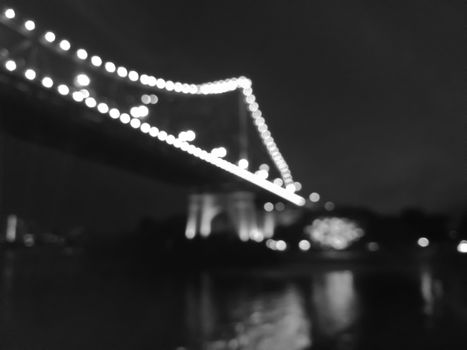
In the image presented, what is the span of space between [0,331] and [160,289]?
7595 mm

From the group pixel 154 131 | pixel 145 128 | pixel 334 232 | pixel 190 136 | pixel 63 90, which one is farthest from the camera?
pixel 334 232

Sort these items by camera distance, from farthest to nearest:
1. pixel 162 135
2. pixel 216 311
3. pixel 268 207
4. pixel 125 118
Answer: pixel 268 207
pixel 162 135
pixel 125 118
pixel 216 311

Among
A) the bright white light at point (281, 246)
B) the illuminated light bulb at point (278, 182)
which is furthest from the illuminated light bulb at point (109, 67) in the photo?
the bright white light at point (281, 246)

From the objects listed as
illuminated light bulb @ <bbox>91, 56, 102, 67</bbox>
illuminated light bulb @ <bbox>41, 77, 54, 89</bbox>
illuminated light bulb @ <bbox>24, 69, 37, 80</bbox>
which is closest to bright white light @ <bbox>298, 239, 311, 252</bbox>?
illuminated light bulb @ <bbox>91, 56, 102, 67</bbox>

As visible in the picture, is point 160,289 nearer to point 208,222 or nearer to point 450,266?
point 450,266

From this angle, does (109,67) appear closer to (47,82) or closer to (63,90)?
(63,90)

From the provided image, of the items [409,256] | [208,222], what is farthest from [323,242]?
[208,222]

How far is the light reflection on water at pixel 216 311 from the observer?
312 inches

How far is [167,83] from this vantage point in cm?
2470

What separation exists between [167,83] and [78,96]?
335 inches

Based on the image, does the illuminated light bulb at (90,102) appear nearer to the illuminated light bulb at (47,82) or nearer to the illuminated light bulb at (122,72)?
the illuminated light bulb at (47,82)

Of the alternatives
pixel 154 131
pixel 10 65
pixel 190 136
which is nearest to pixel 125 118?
pixel 154 131

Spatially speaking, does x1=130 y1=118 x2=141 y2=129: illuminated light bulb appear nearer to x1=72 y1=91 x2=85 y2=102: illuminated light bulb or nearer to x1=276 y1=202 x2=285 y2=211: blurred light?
x1=72 y1=91 x2=85 y2=102: illuminated light bulb

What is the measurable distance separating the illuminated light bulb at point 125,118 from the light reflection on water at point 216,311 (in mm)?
3534
